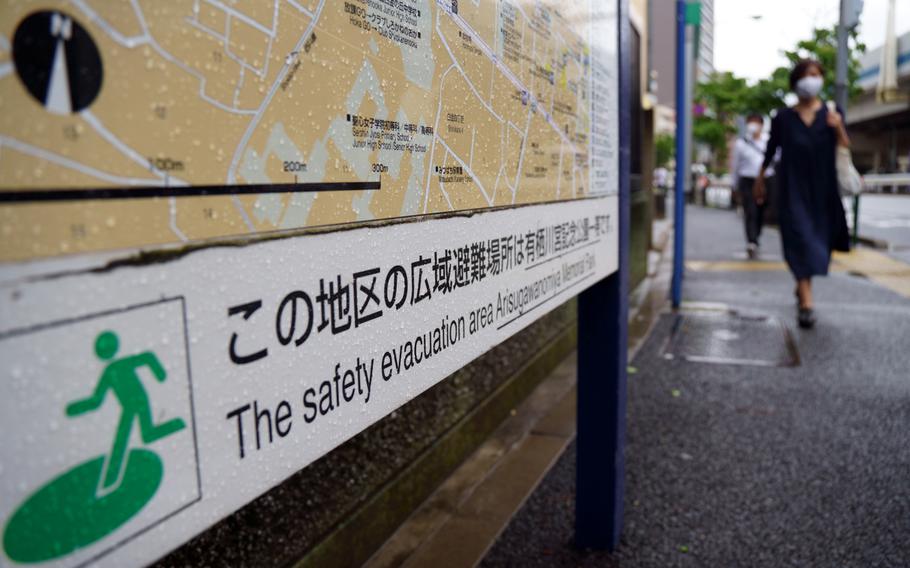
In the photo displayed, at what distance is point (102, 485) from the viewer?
0.68 meters

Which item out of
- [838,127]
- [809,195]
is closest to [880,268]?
[809,195]

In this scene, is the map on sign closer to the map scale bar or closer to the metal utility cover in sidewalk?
the map scale bar

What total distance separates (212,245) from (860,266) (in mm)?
9498

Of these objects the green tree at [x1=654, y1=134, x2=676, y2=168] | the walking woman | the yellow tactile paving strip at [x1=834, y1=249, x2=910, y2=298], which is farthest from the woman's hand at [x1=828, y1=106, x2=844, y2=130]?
the green tree at [x1=654, y1=134, x2=676, y2=168]

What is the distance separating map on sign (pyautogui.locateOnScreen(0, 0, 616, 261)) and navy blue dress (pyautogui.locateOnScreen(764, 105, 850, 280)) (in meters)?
4.68

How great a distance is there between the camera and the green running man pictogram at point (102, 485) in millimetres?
629

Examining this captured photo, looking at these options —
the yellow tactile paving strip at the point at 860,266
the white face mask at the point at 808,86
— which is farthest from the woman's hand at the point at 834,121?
the yellow tactile paving strip at the point at 860,266

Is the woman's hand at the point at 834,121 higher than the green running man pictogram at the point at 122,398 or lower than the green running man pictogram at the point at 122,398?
higher

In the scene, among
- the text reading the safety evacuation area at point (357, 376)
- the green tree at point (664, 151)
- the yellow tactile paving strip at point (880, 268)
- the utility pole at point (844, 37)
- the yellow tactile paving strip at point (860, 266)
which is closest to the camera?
the text reading the safety evacuation area at point (357, 376)

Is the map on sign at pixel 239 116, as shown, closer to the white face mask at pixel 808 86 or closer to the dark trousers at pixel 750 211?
the white face mask at pixel 808 86

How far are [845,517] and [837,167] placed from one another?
141 inches

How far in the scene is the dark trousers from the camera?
32.4 ft

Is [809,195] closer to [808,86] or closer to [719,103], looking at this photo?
[808,86]

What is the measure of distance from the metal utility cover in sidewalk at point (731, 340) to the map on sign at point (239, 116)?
377 cm
